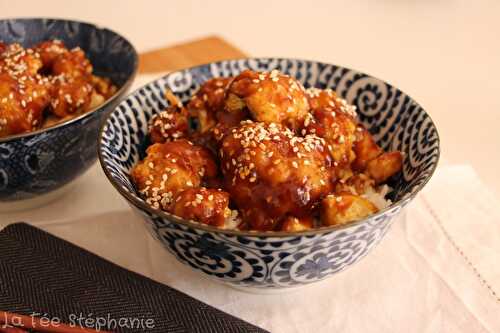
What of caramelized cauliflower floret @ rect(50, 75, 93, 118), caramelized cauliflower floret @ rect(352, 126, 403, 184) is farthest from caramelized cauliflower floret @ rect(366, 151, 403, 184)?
caramelized cauliflower floret @ rect(50, 75, 93, 118)

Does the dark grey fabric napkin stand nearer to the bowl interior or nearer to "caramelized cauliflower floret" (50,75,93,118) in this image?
"caramelized cauliflower floret" (50,75,93,118)

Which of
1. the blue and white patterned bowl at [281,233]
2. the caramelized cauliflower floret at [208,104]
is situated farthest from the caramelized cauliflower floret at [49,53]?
the caramelized cauliflower floret at [208,104]

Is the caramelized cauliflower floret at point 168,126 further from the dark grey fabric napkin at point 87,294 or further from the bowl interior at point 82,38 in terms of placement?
the bowl interior at point 82,38

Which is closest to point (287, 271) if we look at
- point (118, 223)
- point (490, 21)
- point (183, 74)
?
point (118, 223)

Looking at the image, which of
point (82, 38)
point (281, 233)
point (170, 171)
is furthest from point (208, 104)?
point (82, 38)

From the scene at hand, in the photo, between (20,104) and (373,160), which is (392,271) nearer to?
(373,160)

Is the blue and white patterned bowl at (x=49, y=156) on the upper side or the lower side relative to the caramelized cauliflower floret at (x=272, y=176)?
lower
